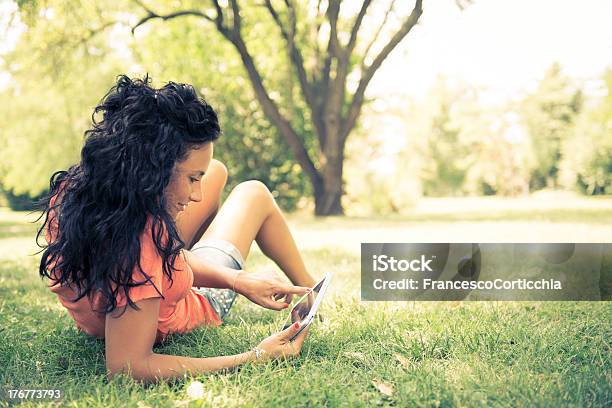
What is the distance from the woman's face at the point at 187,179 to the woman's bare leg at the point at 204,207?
0.79m

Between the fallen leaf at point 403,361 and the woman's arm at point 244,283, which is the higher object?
the woman's arm at point 244,283

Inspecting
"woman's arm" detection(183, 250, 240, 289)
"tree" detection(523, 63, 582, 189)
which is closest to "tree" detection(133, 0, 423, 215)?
"woman's arm" detection(183, 250, 240, 289)

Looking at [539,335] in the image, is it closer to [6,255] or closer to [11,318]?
[11,318]

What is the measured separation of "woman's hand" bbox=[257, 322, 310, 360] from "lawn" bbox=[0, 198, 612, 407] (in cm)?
4

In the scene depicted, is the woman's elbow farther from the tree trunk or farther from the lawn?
the tree trunk

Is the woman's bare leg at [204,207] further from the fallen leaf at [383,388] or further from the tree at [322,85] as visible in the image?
the tree at [322,85]

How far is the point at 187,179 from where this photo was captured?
1896 mm

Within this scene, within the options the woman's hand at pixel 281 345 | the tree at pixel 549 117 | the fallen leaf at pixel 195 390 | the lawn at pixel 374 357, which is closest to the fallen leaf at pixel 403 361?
the lawn at pixel 374 357

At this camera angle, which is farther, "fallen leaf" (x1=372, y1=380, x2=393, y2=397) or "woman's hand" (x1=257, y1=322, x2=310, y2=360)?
"woman's hand" (x1=257, y1=322, x2=310, y2=360)

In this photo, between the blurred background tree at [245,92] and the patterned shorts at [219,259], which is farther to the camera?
the blurred background tree at [245,92]

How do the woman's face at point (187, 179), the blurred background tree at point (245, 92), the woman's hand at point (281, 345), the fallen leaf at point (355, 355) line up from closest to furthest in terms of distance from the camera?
1. the woman's face at point (187, 179)
2. the woman's hand at point (281, 345)
3. the fallen leaf at point (355, 355)
4. the blurred background tree at point (245, 92)

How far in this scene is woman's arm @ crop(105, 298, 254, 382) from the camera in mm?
1827

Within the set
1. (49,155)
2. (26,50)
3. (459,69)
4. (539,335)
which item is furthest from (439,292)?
(459,69)

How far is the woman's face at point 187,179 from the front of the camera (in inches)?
73.7
